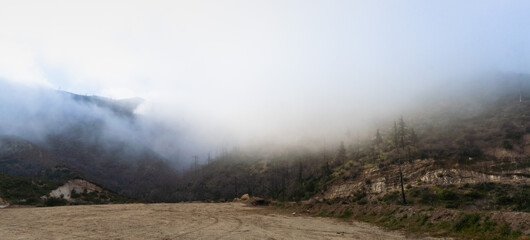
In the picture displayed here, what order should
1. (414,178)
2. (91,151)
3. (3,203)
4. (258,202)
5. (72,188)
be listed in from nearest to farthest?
(3,203), (258,202), (72,188), (414,178), (91,151)

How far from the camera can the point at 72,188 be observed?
56.8m

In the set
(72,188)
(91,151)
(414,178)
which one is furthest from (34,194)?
(91,151)

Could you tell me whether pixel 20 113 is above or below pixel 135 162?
above

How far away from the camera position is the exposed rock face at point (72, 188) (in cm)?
5149

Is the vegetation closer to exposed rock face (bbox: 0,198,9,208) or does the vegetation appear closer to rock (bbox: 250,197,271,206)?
exposed rock face (bbox: 0,198,9,208)

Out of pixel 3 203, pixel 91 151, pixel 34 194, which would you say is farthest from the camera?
pixel 91 151

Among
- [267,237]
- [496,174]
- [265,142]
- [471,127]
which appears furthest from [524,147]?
[265,142]

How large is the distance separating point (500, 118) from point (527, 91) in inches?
2046

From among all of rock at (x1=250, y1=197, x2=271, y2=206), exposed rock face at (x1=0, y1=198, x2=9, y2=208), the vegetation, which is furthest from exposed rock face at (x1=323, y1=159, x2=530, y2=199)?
exposed rock face at (x1=0, y1=198, x2=9, y2=208)

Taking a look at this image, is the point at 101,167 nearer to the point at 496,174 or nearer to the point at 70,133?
the point at 70,133

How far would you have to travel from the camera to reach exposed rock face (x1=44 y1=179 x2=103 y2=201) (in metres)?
51.5

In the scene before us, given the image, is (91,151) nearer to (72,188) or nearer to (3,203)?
(72,188)

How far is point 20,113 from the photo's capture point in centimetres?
15825

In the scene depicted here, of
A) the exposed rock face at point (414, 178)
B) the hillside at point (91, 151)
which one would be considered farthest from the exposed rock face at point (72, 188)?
the exposed rock face at point (414, 178)
